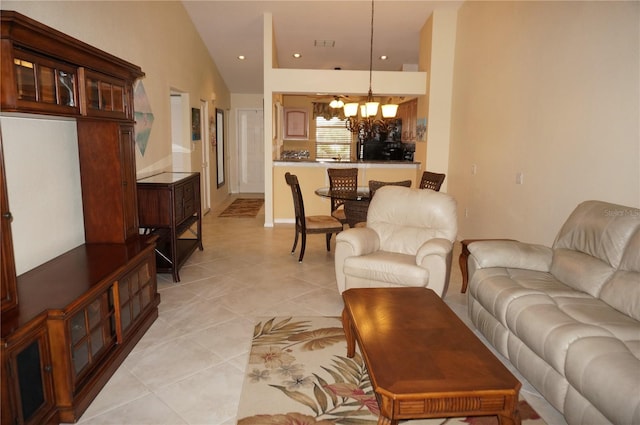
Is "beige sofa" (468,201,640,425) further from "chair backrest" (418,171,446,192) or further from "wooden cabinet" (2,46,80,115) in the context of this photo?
"wooden cabinet" (2,46,80,115)

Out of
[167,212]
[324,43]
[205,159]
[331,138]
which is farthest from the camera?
[331,138]

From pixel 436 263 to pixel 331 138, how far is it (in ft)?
26.0

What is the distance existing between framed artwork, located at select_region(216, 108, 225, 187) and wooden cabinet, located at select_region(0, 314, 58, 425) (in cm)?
732

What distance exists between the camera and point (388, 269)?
338 centimetres

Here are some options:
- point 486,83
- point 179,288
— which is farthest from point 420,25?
point 179,288

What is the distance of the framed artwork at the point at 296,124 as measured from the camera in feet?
34.8

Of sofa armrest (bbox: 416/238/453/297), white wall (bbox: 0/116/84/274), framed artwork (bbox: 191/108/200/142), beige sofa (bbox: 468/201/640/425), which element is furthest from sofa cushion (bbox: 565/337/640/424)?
framed artwork (bbox: 191/108/200/142)

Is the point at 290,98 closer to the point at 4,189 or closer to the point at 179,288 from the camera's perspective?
the point at 179,288

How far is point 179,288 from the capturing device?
159 inches

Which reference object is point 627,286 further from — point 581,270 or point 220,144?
point 220,144

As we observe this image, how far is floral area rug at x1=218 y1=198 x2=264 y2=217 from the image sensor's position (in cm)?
791

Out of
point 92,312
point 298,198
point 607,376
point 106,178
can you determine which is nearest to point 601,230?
point 607,376

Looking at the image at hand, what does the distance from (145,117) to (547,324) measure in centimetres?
445

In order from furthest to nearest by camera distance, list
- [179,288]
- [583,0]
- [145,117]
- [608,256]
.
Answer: [145,117] < [179,288] < [583,0] < [608,256]
